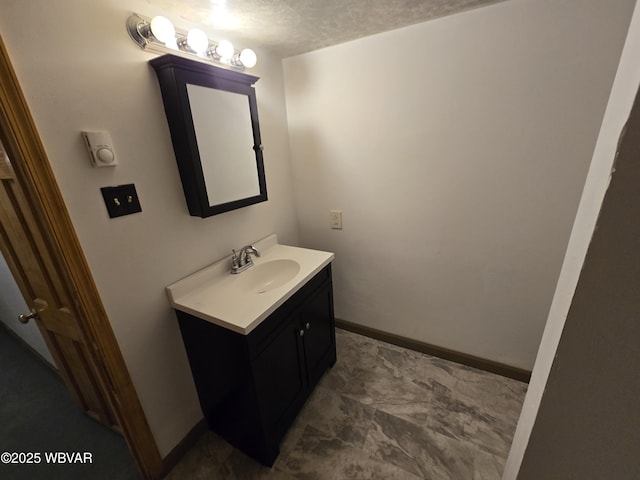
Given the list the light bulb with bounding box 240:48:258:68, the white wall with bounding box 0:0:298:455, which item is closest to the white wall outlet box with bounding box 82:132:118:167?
the white wall with bounding box 0:0:298:455

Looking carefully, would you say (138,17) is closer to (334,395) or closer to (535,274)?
(334,395)

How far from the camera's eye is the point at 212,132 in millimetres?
1240

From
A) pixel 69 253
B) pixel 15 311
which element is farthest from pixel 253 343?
pixel 15 311

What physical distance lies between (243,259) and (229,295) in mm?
302

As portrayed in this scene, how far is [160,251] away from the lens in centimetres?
115

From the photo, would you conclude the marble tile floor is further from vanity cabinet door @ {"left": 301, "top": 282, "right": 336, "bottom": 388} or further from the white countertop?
the white countertop

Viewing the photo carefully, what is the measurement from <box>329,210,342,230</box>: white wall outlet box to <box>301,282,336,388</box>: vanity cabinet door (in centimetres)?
47

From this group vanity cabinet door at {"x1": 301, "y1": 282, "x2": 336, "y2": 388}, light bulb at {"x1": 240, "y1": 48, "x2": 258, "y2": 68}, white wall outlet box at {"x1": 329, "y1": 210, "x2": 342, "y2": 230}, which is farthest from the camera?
white wall outlet box at {"x1": 329, "y1": 210, "x2": 342, "y2": 230}

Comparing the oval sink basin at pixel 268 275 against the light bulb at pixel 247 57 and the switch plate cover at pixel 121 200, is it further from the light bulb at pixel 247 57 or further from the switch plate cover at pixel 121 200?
the light bulb at pixel 247 57

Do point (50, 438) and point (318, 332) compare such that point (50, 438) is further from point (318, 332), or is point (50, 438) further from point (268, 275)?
point (318, 332)

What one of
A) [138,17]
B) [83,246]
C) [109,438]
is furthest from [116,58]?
[109,438]

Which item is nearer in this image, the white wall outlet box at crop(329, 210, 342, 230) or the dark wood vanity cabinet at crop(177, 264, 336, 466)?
the dark wood vanity cabinet at crop(177, 264, 336, 466)

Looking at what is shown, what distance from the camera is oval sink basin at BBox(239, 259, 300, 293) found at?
145 centimetres

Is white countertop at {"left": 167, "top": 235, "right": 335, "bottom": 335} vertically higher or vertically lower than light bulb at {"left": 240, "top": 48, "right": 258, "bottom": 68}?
lower
